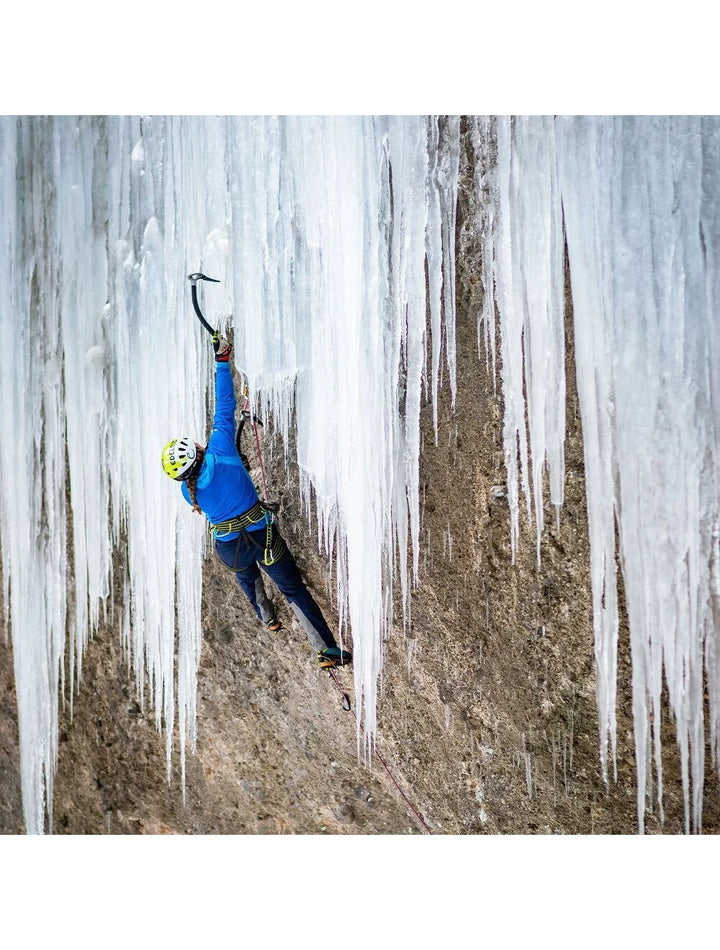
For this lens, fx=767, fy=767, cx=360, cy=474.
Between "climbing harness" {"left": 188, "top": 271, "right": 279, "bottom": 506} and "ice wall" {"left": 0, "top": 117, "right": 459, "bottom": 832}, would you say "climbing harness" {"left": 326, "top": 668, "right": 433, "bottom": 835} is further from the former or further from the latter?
"climbing harness" {"left": 188, "top": 271, "right": 279, "bottom": 506}

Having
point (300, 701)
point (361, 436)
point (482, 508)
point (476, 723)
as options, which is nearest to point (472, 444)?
point (482, 508)

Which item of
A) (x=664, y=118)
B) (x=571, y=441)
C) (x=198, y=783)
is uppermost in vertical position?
(x=664, y=118)

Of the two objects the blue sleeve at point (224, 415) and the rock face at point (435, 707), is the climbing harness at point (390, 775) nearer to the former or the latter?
the rock face at point (435, 707)

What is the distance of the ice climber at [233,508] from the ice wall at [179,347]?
0.31 ft

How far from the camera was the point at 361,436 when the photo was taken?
2.32 m

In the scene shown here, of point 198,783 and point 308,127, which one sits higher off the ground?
point 308,127

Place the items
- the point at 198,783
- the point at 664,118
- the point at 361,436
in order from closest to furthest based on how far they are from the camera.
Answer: the point at 664,118 → the point at 361,436 → the point at 198,783

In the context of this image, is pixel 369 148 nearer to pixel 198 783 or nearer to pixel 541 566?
pixel 541 566

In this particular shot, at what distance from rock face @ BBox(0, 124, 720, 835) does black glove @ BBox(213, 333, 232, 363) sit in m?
0.30

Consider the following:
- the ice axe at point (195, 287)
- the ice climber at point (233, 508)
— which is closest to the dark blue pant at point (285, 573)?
the ice climber at point (233, 508)

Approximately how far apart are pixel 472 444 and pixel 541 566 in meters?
0.40

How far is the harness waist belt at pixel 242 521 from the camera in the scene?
93.8 inches

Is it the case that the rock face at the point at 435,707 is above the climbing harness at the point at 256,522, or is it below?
→ below

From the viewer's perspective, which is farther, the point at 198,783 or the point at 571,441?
the point at 198,783
